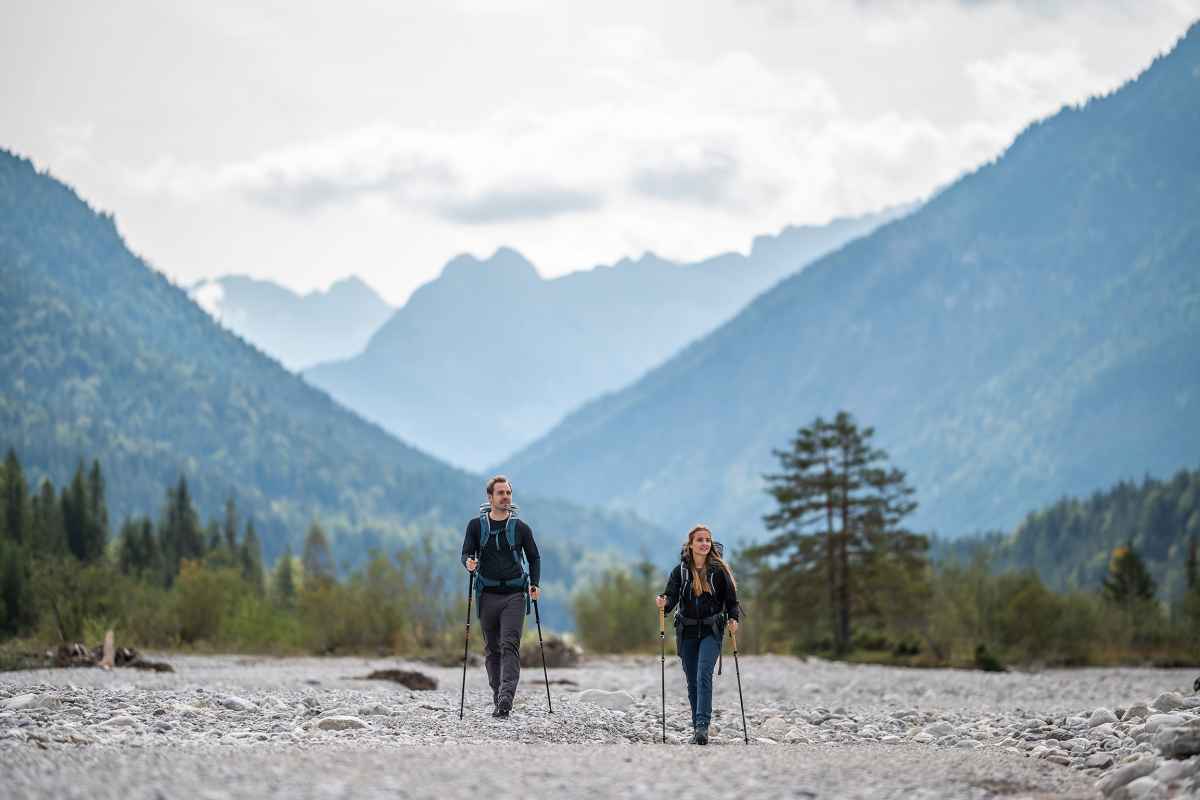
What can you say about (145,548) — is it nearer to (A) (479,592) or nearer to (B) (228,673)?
(B) (228,673)

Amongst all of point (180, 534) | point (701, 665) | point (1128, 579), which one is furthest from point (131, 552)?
point (701, 665)

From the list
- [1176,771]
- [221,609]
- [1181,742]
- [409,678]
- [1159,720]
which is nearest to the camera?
[1176,771]

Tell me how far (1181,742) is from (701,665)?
5.03 metres

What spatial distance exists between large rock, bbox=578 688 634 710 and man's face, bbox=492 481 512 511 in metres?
5.93

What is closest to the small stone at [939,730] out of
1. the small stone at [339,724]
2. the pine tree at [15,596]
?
the small stone at [339,724]

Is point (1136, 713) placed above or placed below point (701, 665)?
below

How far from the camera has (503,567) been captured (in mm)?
15867

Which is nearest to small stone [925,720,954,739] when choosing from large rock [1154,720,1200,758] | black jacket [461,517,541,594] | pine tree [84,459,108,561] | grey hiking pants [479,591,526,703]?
grey hiking pants [479,591,526,703]

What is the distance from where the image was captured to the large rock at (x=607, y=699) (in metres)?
20.8

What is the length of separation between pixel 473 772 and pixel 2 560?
37.3 metres

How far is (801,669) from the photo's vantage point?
3978 centimetres

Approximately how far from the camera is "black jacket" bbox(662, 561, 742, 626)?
1477 centimetres

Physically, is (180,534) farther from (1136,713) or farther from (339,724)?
(1136,713)

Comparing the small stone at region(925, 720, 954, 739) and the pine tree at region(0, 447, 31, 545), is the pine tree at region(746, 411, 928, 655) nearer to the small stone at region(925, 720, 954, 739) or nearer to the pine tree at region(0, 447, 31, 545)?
the small stone at region(925, 720, 954, 739)
